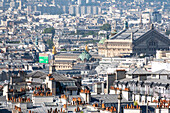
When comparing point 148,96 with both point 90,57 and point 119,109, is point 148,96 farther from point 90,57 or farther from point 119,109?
point 90,57

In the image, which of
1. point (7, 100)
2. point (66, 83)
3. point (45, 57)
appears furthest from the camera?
point (45, 57)

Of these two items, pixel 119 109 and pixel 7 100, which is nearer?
pixel 119 109

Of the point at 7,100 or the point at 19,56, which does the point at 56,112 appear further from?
the point at 19,56

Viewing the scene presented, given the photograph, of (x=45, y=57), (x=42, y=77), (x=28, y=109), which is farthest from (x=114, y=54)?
(x=28, y=109)

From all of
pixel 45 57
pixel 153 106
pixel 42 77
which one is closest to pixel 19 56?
pixel 45 57

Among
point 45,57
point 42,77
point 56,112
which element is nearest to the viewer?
point 56,112

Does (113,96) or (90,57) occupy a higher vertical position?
(113,96)

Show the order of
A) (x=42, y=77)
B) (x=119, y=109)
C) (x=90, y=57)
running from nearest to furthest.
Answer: (x=119, y=109) → (x=42, y=77) → (x=90, y=57)

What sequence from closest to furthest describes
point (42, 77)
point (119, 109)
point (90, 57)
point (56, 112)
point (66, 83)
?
point (56, 112) < point (119, 109) < point (66, 83) < point (42, 77) < point (90, 57)

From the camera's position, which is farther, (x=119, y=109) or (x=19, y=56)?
(x=19, y=56)
